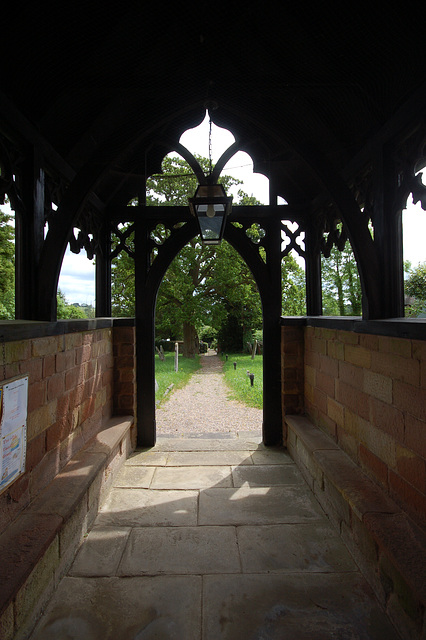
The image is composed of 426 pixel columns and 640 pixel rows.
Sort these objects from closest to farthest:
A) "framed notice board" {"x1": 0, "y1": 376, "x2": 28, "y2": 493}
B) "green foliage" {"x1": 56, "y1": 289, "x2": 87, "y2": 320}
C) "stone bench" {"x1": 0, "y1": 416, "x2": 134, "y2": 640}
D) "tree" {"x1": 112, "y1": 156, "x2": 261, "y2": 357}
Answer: "stone bench" {"x1": 0, "y1": 416, "x2": 134, "y2": 640}, "framed notice board" {"x1": 0, "y1": 376, "x2": 28, "y2": 493}, "green foliage" {"x1": 56, "y1": 289, "x2": 87, "y2": 320}, "tree" {"x1": 112, "y1": 156, "x2": 261, "y2": 357}

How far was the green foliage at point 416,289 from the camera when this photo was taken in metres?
2.75

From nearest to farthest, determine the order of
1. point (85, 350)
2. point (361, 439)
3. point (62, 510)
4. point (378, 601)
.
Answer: point (378, 601), point (62, 510), point (361, 439), point (85, 350)

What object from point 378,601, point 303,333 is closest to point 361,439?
point 378,601

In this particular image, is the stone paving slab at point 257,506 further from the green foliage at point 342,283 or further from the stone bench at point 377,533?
the green foliage at point 342,283

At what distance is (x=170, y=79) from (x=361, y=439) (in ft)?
11.3

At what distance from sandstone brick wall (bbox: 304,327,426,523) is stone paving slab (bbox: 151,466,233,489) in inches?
45.7

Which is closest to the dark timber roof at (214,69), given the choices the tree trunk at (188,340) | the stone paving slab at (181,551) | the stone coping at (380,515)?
the stone coping at (380,515)

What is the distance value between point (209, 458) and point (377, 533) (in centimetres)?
235

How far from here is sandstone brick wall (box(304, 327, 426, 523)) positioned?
2027mm

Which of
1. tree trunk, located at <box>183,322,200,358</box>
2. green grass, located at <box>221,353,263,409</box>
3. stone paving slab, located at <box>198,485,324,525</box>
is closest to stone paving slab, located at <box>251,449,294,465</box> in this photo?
stone paving slab, located at <box>198,485,324,525</box>

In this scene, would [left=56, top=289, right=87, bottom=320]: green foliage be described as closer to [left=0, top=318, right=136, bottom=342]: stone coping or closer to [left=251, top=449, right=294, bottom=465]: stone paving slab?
[left=0, top=318, right=136, bottom=342]: stone coping

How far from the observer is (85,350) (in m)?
3.45

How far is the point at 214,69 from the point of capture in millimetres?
3029

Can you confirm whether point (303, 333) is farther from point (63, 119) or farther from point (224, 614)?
point (63, 119)
